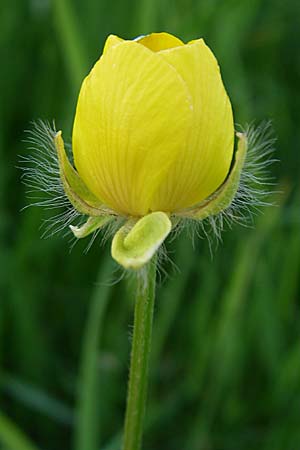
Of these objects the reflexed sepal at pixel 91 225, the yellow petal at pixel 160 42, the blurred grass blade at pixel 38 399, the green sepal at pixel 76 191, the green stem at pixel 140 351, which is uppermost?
the yellow petal at pixel 160 42

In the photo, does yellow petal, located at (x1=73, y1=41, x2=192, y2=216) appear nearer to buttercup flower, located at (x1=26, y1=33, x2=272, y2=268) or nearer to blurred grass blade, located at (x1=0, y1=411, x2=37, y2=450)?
buttercup flower, located at (x1=26, y1=33, x2=272, y2=268)

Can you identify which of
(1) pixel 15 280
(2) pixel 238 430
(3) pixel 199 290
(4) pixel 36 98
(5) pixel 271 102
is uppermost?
(4) pixel 36 98

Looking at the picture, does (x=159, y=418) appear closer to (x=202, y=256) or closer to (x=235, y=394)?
(x=235, y=394)

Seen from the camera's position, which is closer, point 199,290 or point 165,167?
point 165,167

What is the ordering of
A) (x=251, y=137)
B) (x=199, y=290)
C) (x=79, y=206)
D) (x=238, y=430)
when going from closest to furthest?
(x=79, y=206) < (x=251, y=137) < (x=238, y=430) < (x=199, y=290)

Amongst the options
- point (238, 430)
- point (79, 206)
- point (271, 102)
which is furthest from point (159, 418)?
point (271, 102)

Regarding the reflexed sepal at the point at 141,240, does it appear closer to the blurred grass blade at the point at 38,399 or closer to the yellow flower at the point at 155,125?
the yellow flower at the point at 155,125

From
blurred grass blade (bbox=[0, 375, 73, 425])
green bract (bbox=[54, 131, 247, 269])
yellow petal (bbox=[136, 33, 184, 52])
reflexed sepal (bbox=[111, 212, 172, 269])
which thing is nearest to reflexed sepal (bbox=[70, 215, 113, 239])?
green bract (bbox=[54, 131, 247, 269])

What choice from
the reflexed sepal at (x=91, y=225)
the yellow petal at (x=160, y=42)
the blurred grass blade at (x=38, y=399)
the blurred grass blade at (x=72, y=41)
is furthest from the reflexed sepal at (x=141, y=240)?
the blurred grass blade at (x=72, y=41)
